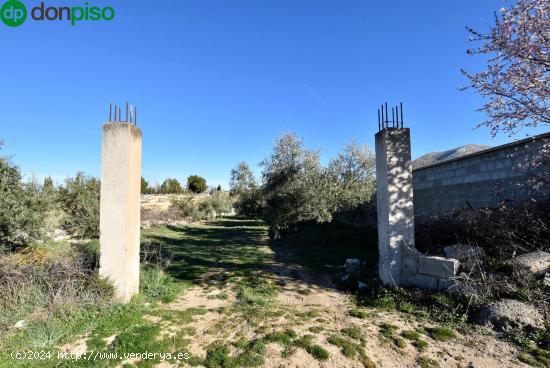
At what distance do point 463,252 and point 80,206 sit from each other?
1572cm

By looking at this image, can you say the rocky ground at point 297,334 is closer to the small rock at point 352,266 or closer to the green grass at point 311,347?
the green grass at point 311,347

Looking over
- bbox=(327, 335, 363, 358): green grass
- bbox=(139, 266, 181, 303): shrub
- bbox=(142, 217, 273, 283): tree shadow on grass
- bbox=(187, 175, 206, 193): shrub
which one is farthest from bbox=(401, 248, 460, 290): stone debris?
bbox=(187, 175, 206, 193): shrub

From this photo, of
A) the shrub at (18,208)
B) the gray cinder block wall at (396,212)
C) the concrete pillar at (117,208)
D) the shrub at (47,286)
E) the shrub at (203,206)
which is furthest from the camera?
the shrub at (203,206)

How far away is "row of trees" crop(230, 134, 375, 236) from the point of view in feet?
36.7

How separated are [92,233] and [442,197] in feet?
50.4

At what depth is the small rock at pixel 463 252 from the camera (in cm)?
582

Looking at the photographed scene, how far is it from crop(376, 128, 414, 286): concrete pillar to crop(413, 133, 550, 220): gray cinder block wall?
218 cm

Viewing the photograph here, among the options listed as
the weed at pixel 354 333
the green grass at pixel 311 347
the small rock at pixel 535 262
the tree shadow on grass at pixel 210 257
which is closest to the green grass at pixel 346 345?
the weed at pixel 354 333

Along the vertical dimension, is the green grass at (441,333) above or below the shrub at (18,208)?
below

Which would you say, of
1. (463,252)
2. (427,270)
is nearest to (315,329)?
(427,270)

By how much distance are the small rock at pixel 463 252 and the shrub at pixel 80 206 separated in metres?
14.5

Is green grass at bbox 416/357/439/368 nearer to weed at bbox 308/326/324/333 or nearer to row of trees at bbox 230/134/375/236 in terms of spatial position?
weed at bbox 308/326/324/333

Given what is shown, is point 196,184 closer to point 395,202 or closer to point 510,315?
point 395,202

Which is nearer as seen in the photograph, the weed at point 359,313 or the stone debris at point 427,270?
the weed at point 359,313
